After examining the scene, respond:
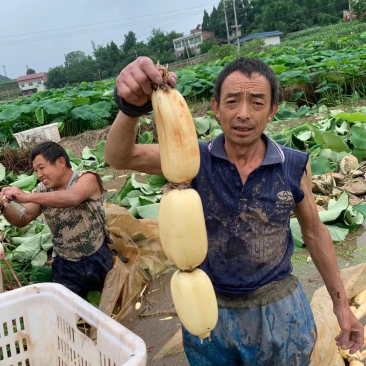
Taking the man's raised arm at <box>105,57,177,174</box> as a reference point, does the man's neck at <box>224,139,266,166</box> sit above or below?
below

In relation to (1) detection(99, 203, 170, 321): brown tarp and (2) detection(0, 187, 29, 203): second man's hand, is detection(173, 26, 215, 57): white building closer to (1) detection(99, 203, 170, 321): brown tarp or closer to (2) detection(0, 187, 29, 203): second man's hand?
(1) detection(99, 203, 170, 321): brown tarp

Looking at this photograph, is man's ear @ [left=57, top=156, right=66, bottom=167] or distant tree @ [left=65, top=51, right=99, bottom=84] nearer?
man's ear @ [left=57, top=156, right=66, bottom=167]

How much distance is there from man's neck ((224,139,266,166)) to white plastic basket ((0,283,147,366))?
816 mm

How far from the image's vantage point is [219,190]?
1.74 meters

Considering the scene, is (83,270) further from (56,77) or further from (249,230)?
(56,77)

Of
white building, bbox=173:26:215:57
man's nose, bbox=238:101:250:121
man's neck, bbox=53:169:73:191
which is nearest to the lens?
man's nose, bbox=238:101:250:121

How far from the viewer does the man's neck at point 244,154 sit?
174 cm

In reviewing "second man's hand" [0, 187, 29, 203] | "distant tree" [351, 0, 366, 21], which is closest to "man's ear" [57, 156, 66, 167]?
"second man's hand" [0, 187, 29, 203]

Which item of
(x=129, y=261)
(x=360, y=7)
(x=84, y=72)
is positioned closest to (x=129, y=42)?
(x=84, y=72)

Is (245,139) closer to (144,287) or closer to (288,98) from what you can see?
(144,287)

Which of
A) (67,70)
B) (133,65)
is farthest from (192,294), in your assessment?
(67,70)

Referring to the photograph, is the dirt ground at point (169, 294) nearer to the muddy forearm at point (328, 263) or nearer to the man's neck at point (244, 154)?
the muddy forearm at point (328, 263)

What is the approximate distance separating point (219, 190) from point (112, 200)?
174 inches

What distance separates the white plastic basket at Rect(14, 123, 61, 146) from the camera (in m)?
9.16
